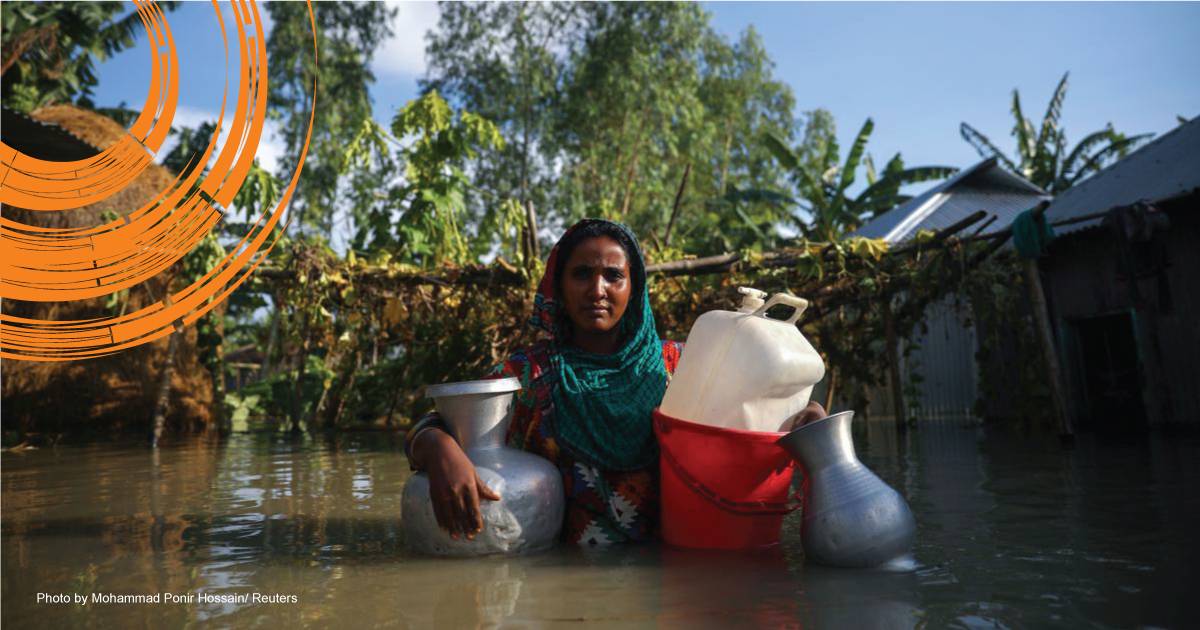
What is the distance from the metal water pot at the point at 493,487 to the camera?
2447 millimetres

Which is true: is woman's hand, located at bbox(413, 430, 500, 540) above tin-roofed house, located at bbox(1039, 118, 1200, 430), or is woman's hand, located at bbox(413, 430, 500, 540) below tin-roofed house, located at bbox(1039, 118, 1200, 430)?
below

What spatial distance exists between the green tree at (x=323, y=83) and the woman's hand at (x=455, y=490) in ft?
60.7

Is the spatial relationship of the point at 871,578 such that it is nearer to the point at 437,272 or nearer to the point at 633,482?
the point at 633,482

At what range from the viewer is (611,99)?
21516 millimetres

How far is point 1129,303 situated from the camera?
948 centimetres

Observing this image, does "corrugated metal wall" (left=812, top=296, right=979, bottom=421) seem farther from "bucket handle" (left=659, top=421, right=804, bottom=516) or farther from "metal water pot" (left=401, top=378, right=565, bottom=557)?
"metal water pot" (left=401, top=378, right=565, bottom=557)

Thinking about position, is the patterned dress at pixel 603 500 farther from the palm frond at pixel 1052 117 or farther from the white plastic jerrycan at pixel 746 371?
the palm frond at pixel 1052 117

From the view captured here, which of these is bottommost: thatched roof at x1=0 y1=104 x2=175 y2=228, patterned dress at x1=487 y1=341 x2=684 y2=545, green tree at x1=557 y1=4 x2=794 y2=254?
patterned dress at x1=487 y1=341 x2=684 y2=545

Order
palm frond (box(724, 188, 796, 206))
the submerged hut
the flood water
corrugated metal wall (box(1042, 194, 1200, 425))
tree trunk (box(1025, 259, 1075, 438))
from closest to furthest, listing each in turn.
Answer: the flood water → tree trunk (box(1025, 259, 1075, 438)) → corrugated metal wall (box(1042, 194, 1200, 425)) → the submerged hut → palm frond (box(724, 188, 796, 206))

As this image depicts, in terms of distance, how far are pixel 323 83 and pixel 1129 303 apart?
18.0m

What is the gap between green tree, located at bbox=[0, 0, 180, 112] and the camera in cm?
1509

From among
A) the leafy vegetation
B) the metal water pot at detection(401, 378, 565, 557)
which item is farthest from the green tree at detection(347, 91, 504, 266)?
the metal water pot at detection(401, 378, 565, 557)

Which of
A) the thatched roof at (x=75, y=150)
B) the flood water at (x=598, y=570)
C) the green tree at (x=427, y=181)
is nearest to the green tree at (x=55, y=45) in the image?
the thatched roof at (x=75, y=150)

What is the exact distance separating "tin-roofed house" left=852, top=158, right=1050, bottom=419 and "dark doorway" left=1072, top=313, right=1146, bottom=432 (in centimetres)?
107
